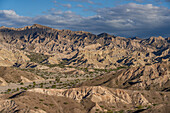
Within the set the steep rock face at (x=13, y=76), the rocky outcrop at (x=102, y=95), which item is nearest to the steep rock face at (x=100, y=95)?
the rocky outcrop at (x=102, y=95)

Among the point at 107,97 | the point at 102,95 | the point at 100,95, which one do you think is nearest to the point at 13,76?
the point at 100,95

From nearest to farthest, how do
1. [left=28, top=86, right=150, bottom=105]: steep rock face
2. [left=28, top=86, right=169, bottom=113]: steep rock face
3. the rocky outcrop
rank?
[left=28, top=86, right=169, bottom=113]: steep rock face
the rocky outcrop
[left=28, top=86, right=150, bottom=105]: steep rock face

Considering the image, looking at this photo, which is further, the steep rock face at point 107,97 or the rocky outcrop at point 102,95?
the rocky outcrop at point 102,95

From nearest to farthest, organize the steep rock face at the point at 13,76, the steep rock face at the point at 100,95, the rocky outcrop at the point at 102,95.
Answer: the rocky outcrop at the point at 102,95, the steep rock face at the point at 100,95, the steep rock face at the point at 13,76

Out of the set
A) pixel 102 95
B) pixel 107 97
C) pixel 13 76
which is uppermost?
pixel 102 95

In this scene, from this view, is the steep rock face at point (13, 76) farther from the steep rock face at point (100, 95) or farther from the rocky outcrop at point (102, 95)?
the rocky outcrop at point (102, 95)

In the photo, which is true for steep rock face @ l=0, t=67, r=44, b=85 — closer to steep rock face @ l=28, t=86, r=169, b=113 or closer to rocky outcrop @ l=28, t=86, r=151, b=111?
rocky outcrop @ l=28, t=86, r=151, b=111

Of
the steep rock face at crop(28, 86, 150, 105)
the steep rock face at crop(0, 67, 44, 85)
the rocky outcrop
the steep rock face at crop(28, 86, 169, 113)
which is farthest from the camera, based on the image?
the steep rock face at crop(0, 67, 44, 85)

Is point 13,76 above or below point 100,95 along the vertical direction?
below

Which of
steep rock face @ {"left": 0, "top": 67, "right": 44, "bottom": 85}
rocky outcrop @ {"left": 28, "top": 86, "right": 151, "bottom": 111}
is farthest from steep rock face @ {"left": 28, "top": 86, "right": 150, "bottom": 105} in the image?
steep rock face @ {"left": 0, "top": 67, "right": 44, "bottom": 85}

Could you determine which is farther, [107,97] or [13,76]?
[13,76]

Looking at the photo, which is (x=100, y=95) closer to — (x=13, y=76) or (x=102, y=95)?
(x=102, y=95)
